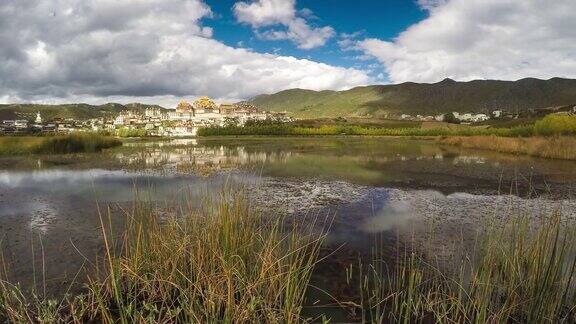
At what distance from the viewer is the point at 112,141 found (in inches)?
1716

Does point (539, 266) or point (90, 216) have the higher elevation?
point (539, 266)

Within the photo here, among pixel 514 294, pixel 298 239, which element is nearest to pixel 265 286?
pixel 298 239

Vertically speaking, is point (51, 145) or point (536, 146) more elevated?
point (51, 145)

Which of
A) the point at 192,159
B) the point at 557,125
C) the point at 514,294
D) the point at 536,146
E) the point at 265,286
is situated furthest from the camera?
the point at 557,125

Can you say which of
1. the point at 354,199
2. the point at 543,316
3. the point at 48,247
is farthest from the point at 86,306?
the point at 354,199

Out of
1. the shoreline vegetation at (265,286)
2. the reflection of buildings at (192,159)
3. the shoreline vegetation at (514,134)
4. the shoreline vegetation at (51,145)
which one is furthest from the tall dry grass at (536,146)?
the shoreline vegetation at (51,145)

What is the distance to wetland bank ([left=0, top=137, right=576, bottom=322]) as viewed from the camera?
4898 millimetres

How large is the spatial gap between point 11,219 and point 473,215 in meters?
13.1

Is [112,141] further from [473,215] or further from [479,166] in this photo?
[473,215]

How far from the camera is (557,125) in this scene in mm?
43906

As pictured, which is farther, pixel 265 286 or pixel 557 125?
pixel 557 125

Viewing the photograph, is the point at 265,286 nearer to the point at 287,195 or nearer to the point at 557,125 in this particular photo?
the point at 287,195

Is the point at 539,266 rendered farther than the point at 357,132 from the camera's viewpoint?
No

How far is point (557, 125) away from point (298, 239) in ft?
159
